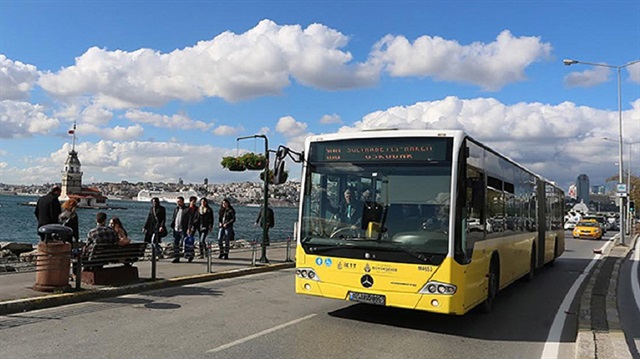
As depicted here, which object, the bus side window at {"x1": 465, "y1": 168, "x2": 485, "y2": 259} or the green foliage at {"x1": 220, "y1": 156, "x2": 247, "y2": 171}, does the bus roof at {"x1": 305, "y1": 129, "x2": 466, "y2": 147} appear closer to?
the bus side window at {"x1": 465, "y1": 168, "x2": 485, "y2": 259}

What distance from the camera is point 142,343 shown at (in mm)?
6930

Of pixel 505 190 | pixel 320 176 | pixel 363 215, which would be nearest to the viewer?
pixel 363 215

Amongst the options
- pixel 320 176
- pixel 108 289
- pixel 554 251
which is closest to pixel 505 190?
pixel 320 176

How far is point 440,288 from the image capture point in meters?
7.65

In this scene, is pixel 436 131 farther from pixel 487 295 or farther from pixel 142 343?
pixel 142 343

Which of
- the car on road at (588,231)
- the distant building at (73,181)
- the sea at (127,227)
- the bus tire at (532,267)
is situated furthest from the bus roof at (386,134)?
the distant building at (73,181)

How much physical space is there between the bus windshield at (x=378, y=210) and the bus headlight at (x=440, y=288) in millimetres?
312

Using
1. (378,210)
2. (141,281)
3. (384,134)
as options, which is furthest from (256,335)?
(141,281)

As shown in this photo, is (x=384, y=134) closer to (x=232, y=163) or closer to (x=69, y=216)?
(x=69, y=216)

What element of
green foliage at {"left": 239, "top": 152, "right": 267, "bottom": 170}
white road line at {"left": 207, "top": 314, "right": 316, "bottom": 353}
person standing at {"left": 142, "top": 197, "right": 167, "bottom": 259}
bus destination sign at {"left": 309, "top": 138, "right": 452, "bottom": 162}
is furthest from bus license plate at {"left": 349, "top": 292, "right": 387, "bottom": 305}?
green foliage at {"left": 239, "top": 152, "right": 267, "bottom": 170}

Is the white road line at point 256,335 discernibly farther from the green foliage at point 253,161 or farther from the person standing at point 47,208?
the green foliage at point 253,161

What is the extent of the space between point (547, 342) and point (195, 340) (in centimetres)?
490

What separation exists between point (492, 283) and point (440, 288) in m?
2.65

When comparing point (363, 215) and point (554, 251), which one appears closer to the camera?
point (363, 215)
